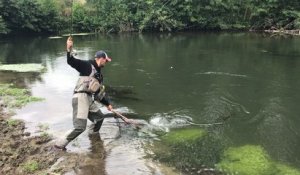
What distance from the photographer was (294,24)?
4688 cm

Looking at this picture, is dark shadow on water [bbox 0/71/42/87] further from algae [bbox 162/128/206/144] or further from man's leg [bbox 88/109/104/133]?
algae [bbox 162/128/206/144]

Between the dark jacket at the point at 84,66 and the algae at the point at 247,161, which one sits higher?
the dark jacket at the point at 84,66

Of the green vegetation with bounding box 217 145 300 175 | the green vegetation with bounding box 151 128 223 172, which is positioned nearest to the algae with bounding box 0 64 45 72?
the green vegetation with bounding box 151 128 223 172

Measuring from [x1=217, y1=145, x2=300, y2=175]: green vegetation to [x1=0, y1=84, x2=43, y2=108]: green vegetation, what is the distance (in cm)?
815

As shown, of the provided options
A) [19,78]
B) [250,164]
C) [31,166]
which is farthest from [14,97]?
[250,164]

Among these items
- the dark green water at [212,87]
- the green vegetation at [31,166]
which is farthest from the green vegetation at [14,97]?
the green vegetation at [31,166]

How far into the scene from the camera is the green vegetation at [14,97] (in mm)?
14831

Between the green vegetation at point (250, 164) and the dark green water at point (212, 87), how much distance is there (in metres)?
0.38

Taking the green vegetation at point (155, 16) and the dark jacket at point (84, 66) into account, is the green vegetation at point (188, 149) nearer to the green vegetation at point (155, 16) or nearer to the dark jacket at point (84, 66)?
the dark jacket at point (84, 66)

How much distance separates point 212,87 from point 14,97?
27.6ft

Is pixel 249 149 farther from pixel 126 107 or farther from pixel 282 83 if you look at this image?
pixel 282 83

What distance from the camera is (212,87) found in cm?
1817

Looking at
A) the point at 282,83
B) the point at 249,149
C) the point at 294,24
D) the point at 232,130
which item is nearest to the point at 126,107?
the point at 232,130

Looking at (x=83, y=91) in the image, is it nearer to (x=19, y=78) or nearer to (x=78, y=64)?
(x=78, y=64)
